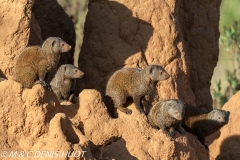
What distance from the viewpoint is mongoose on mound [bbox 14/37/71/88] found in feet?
25.4

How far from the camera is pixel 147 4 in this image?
8.98 meters

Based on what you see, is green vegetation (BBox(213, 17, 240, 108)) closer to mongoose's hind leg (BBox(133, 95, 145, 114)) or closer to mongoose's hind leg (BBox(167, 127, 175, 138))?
mongoose's hind leg (BBox(133, 95, 145, 114))

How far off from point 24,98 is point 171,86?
2571 mm

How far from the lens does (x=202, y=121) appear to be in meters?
9.52

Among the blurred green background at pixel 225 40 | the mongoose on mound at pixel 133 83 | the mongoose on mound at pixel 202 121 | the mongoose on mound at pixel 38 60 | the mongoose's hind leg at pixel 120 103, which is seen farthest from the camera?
the blurred green background at pixel 225 40

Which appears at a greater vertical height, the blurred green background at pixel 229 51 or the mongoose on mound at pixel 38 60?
the mongoose on mound at pixel 38 60

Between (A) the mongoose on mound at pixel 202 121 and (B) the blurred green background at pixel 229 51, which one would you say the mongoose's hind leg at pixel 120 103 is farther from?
(B) the blurred green background at pixel 229 51

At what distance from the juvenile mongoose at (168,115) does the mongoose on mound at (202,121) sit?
131 cm

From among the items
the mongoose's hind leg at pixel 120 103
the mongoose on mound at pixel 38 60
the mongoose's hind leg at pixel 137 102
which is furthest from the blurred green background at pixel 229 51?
the mongoose on mound at pixel 38 60

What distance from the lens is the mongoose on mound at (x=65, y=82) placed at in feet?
27.4

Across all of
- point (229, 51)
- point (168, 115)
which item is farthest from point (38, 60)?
point (229, 51)

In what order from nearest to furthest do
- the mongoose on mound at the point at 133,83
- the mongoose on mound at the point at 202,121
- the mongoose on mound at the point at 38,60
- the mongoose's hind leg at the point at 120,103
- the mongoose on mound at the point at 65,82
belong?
the mongoose on mound at the point at 38,60 < the mongoose's hind leg at the point at 120,103 < the mongoose on mound at the point at 133,83 < the mongoose on mound at the point at 65,82 < the mongoose on mound at the point at 202,121

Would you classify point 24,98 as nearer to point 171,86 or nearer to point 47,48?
point 47,48

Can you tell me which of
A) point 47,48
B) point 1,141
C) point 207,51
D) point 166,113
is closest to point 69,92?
point 47,48
